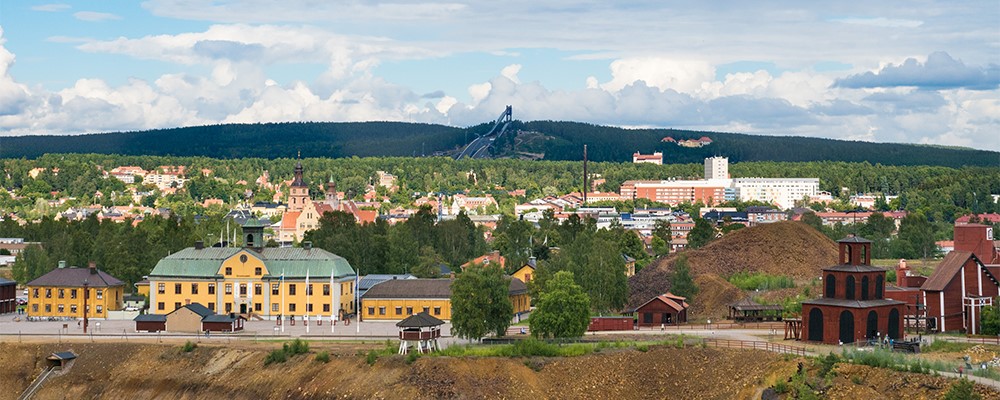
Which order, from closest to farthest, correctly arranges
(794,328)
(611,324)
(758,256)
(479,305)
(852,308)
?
(852,308) → (794,328) → (479,305) → (611,324) → (758,256)

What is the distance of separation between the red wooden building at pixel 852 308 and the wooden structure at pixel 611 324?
13448 mm

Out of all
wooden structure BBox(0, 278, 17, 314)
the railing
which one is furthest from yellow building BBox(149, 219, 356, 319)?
the railing

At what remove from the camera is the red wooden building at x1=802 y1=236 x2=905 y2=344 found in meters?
65.8

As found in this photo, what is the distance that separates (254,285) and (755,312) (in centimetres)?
3108

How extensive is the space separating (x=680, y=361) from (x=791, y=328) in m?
8.93

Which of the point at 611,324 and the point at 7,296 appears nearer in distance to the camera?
the point at 611,324

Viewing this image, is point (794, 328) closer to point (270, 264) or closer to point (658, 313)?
point (658, 313)

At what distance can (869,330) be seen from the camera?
65938 mm

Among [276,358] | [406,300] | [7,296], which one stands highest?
[406,300]

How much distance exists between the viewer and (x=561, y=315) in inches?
2776

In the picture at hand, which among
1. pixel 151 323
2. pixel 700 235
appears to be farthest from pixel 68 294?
pixel 700 235

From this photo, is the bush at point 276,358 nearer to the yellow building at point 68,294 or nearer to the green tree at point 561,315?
the green tree at point 561,315

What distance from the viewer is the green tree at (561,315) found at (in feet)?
232

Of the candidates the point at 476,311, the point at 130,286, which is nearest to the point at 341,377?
the point at 476,311
